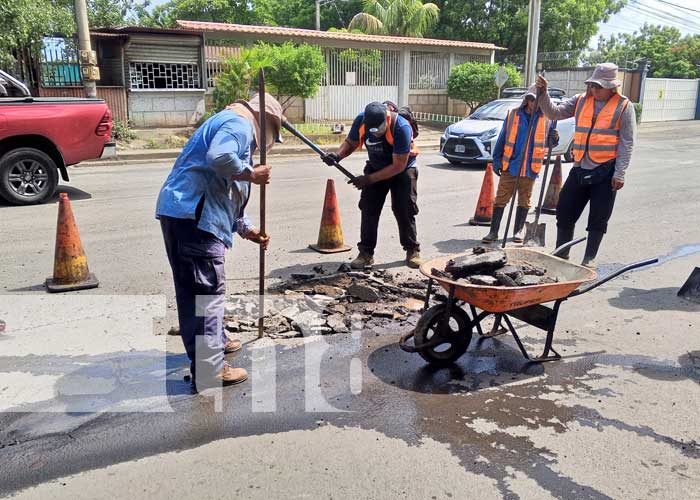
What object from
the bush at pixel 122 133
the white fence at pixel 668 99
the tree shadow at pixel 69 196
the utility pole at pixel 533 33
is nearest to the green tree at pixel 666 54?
the white fence at pixel 668 99

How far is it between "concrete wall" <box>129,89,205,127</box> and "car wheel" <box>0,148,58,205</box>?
960 centimetres

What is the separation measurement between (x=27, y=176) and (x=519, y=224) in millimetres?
7059

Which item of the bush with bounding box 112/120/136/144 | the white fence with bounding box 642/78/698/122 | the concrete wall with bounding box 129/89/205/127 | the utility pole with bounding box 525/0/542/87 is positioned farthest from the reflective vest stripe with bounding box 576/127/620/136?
the white fence with bounding box 642/78/698/122

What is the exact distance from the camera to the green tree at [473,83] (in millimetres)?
25156

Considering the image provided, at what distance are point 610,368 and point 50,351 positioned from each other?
3998 mm

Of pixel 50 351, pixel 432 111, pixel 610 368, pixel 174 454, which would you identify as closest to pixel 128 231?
pixel 50 351

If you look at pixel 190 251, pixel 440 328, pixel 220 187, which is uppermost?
pixel 220 187

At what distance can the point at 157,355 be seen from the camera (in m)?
4.45

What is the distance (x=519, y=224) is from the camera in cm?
791

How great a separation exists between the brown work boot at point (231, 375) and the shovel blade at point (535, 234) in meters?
4.59

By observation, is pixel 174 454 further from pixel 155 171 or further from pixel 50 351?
pixel 155 171

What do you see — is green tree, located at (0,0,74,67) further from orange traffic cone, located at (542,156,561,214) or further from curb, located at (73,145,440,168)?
orange traffic cone, located at (542,156,561,214)

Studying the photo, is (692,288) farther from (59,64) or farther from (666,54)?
(666,54)

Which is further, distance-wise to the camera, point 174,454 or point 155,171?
point 155,171
